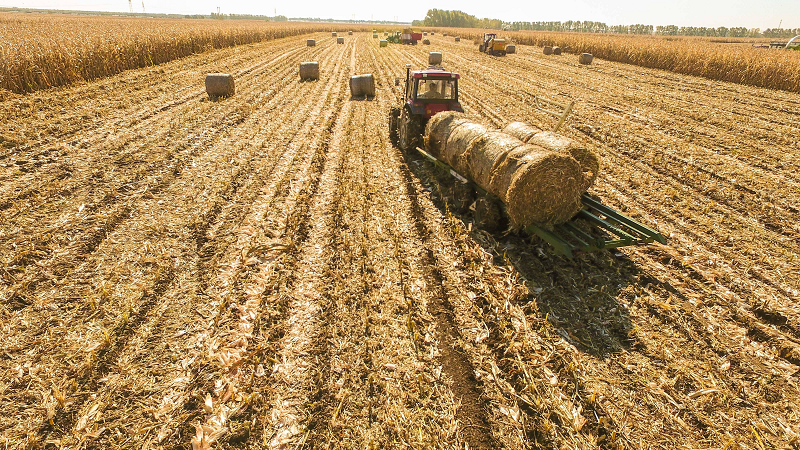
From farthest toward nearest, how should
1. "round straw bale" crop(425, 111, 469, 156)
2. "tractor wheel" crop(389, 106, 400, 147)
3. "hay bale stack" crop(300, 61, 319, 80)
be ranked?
"hay bale stack" crop(300, 61, 319, 80)
"tractor wheel" crop(389, 106, 400, 147)
"round straw bale" crop(425, 111, 469, 156)

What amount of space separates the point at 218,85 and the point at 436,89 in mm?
10939

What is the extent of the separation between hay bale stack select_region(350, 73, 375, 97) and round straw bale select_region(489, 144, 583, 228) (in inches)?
501

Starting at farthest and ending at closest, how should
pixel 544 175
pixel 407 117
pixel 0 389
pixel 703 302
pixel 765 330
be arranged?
pixel 407 117
pixel 544 175
pixel 703 302
pixel 765 330
pixel 0 389

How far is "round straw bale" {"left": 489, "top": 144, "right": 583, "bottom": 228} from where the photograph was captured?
240 inches

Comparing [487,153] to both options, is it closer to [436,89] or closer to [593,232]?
[593,232]

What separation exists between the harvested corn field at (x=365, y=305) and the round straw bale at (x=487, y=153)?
1188 mm

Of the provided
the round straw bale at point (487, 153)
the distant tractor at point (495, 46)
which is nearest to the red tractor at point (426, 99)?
the round straw bale at point (487, 153)

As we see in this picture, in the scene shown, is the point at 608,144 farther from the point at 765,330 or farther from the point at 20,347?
the point at 20,347

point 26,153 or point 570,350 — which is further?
point 26,153

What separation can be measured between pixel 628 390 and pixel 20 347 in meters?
7.88

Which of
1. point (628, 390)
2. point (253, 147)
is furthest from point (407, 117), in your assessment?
point (628, 390)

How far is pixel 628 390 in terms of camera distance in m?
4.38

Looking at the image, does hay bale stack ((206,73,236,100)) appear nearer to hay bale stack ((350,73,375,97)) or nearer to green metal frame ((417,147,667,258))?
hay bale stack ((350,73,375,97))

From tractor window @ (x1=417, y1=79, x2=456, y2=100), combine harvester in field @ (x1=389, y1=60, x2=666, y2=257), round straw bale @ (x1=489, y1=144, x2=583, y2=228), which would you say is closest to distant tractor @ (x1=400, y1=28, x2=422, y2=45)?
tractor window @ (x1=417, y1=79, x2=456, y2=100)
